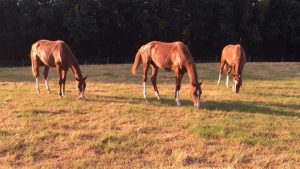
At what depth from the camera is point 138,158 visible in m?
8.91

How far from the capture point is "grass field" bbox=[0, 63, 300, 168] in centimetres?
884

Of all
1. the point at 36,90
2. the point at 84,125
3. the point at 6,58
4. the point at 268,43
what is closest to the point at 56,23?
the point at 6,58

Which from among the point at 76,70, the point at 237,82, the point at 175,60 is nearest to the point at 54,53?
the point at 76,70

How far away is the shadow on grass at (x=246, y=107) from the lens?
41.4 feet

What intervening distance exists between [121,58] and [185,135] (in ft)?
133

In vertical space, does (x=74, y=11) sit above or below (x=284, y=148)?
above

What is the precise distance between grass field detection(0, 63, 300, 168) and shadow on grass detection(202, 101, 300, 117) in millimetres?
30

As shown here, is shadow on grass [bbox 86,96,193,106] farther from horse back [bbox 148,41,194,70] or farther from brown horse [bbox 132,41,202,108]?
horse back [bbox 148,41,194,70]

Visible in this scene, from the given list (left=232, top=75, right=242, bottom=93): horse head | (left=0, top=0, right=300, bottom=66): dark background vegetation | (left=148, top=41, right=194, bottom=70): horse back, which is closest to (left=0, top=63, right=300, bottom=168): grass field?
(left=232, top=75, right=242, bottom=93): horse head

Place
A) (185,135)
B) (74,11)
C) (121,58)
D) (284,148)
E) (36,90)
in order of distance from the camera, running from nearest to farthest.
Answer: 1. (284,148)
2. (185,135)
3. (36,90)
4. (74,11)
5. (121,58)

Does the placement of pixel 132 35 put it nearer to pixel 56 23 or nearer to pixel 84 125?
pixel 56 23

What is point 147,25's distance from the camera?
50.0 m

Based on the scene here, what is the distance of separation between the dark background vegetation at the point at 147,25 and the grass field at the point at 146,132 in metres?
34.1

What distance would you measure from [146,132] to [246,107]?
168 inches
